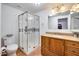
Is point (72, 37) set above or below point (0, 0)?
below

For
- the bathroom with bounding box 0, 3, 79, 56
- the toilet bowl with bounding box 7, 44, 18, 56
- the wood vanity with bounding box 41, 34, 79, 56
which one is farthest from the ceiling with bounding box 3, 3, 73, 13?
the toilet bowl with bounding box 7, 44, 18, 56

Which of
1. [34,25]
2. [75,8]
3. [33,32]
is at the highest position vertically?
[75,8]

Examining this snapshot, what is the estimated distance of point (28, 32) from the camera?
5.29ft

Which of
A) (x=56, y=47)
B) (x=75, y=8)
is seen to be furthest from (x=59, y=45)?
(x=75, y=8)

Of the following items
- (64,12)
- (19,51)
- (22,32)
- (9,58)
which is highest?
(64,12)

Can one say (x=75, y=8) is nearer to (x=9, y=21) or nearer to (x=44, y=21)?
(x=44, y=21)

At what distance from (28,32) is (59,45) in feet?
1.87

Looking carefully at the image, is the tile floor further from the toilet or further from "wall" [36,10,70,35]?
"wall" [36,10,70,35]

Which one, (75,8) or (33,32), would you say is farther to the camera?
(33,32)

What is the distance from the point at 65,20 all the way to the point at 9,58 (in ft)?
3.68

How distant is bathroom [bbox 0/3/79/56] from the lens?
153 centimetres

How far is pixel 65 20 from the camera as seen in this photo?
5.06 feet

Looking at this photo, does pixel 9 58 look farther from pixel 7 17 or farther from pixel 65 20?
pixel 65 20

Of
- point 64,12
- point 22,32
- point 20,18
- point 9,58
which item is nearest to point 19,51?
point 9,58
